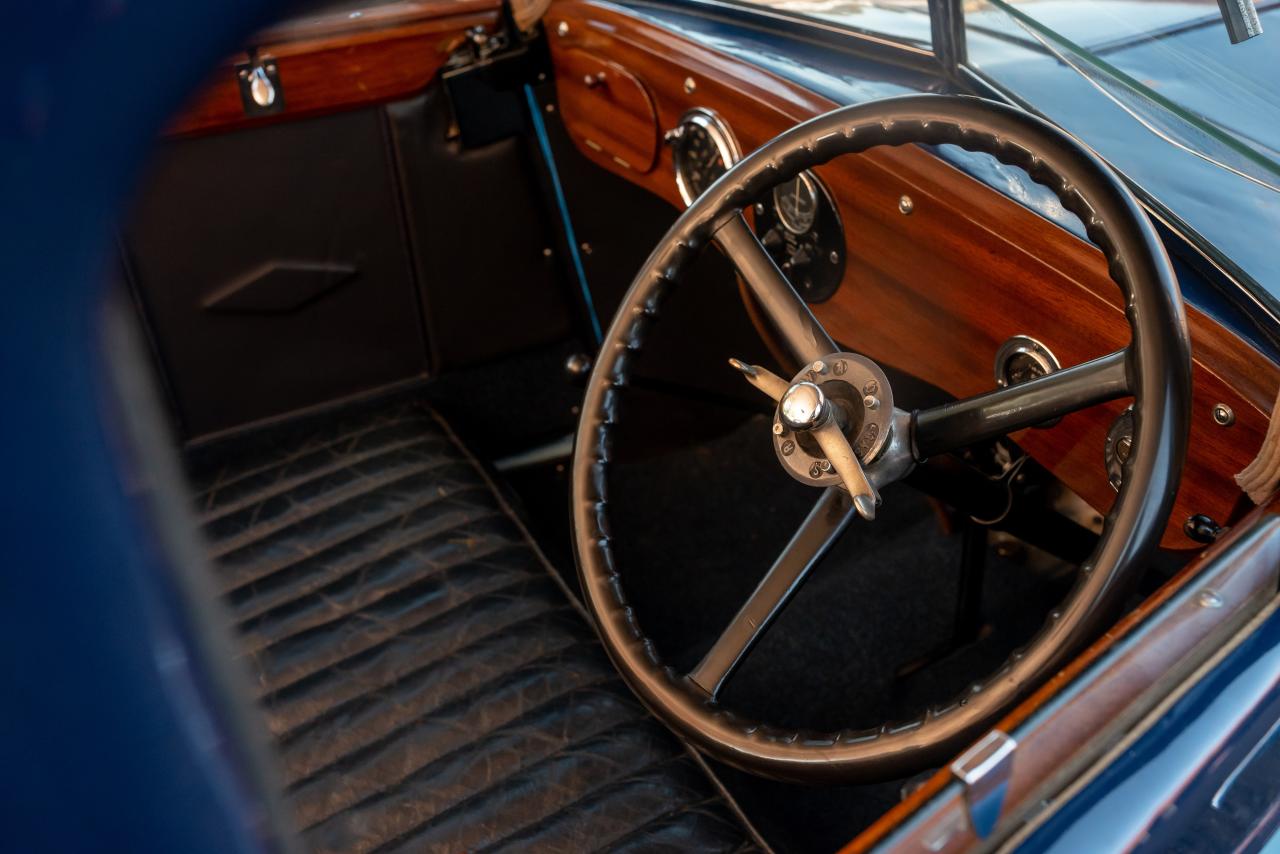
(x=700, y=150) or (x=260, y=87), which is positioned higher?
(x=260, y=87)

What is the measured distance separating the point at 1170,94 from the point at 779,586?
60 cm

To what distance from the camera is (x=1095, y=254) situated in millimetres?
1036

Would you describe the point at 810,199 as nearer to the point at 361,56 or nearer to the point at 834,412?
the point at 834,412

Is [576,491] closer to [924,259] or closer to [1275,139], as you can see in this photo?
[924,259]

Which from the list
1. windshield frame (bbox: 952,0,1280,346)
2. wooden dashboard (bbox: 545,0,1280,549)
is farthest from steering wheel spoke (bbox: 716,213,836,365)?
windshield frame (bbox: 952,0,1280,346)

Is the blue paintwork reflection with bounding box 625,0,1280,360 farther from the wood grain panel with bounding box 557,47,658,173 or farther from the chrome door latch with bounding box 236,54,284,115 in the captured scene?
the chrome door latch with bounding box 236,54,284,115

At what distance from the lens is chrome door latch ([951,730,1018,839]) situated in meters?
0.62

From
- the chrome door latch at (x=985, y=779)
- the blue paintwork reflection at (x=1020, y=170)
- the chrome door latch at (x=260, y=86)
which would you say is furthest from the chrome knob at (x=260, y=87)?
the chrome door latch at (x=985, y=779)

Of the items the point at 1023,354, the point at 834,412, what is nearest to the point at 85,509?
the point at 834,412

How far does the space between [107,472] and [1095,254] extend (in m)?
0.94

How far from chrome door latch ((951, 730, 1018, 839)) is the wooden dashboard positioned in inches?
17.9

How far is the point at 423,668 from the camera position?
140 cm

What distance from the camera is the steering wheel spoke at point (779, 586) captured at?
1.00m

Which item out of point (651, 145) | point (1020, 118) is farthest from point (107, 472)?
point (651, 145)
